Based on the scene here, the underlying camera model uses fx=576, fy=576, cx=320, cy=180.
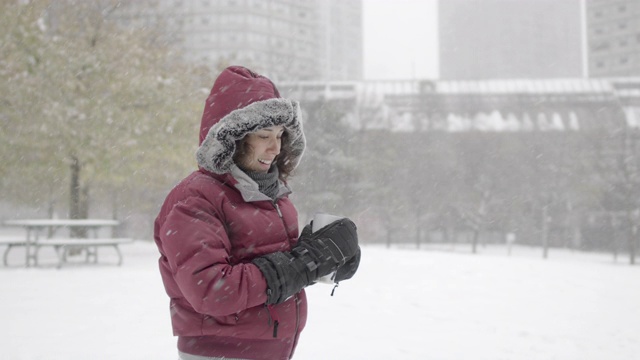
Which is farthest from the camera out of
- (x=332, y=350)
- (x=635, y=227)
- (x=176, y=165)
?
(x=635, y=227)

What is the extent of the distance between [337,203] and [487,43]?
11631 cm

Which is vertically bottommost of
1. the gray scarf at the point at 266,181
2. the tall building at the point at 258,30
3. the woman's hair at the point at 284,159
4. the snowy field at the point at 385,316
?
the snowy field at the point at 385,316

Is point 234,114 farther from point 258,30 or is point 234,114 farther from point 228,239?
point 258,30

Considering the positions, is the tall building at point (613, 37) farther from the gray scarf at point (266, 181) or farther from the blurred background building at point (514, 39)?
the gray scarf at point (266, 181)

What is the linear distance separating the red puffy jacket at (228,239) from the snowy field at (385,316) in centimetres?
317

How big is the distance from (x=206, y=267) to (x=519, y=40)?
451 ft

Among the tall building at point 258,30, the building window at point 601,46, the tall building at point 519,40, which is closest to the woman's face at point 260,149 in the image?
the tall building at point 258,30

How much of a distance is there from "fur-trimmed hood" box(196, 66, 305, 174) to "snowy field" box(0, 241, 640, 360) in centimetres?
335

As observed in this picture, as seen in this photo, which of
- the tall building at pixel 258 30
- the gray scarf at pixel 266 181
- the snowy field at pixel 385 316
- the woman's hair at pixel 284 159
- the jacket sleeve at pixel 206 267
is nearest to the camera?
the jacket sleeve at pixel 206 267

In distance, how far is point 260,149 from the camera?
2.01 metres

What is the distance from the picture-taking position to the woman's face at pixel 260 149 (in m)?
2.01

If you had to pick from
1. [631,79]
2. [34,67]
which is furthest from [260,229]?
[631,79]

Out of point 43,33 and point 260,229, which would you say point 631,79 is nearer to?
point 43,33

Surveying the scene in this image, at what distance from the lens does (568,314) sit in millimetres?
7590
